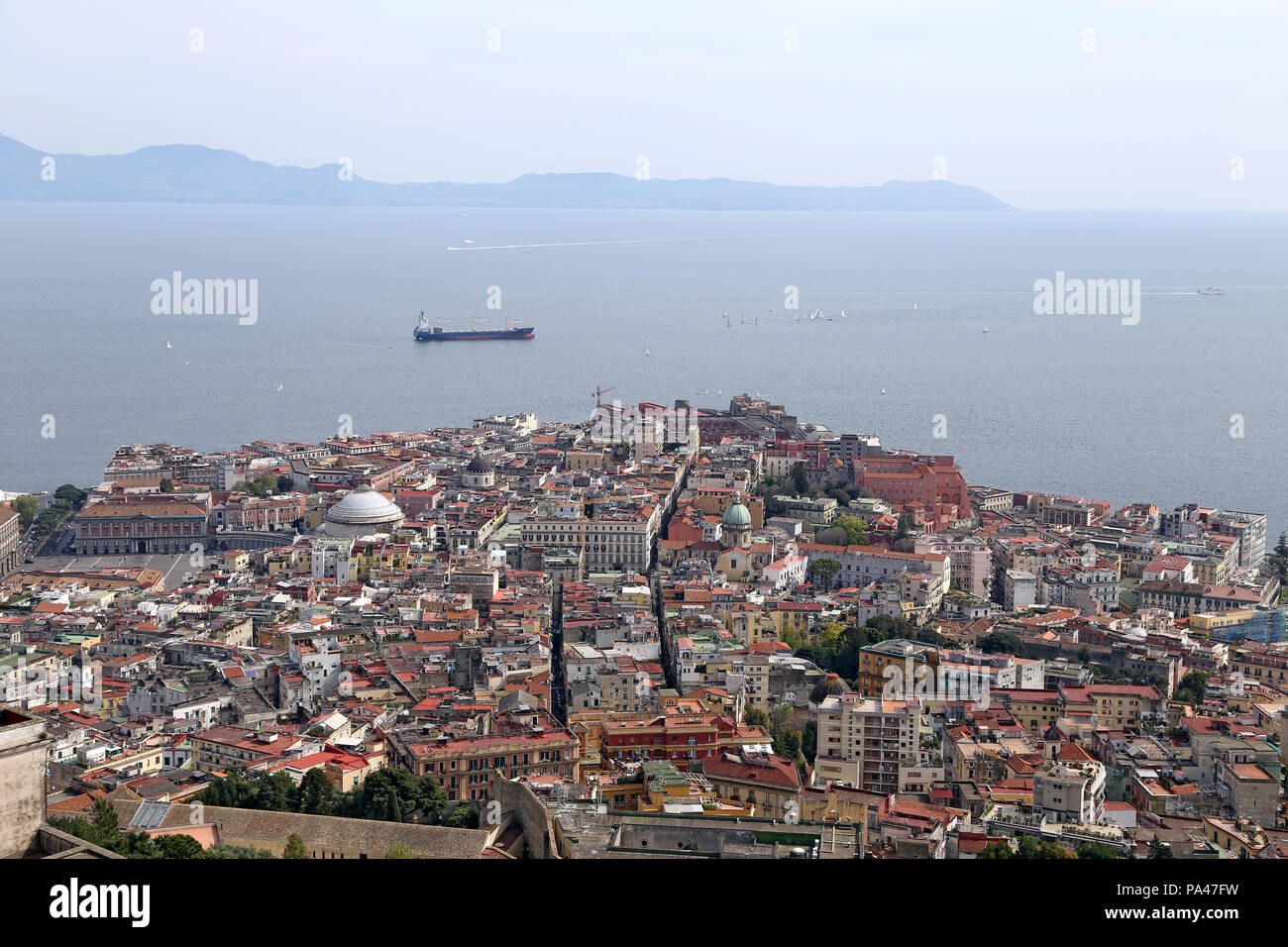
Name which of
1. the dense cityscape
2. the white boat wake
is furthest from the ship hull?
the white boat wake

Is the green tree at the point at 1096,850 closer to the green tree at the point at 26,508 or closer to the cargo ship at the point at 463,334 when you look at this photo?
the green tree at the point at 26,508

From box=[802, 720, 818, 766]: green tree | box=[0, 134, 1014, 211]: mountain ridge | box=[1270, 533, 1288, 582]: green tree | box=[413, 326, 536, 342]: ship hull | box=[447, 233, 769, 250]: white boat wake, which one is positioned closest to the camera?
box=[802, 720, 818, 766]: green tree

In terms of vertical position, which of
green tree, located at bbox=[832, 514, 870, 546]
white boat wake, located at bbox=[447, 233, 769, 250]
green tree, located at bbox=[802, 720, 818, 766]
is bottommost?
green tree, located at bbox=[802, 720, 818, 766]

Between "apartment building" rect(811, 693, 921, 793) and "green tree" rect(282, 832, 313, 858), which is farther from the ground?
"green tree" rect(282, 832, 313, 858)

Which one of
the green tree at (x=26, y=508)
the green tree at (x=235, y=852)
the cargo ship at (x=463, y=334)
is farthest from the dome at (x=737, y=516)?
the cargo ship at (x=463, y=334)

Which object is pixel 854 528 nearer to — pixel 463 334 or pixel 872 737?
pixel 872 737

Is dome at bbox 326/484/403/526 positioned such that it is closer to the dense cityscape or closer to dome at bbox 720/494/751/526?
the dense cityscape
